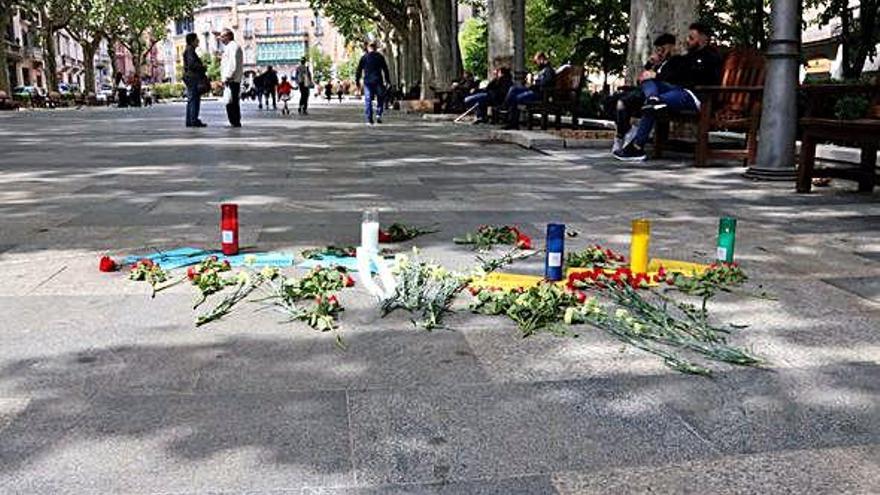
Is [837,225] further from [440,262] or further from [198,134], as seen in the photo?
[198,134]

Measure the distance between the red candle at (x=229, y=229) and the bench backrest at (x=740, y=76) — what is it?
673 cm

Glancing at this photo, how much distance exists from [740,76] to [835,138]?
281cm

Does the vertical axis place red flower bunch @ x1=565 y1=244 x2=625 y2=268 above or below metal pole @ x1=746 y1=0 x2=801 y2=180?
below

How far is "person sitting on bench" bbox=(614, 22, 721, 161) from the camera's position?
9.86 meters

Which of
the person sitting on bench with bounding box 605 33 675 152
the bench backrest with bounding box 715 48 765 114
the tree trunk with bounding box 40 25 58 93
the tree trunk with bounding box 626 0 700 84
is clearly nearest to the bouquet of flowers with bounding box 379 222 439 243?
the person sitting on bench with bounding box 605 33 675 152

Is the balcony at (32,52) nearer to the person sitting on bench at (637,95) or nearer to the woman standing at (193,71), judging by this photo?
the woman standing at (193,71)

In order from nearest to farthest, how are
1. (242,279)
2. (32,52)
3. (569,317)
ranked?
(569,317)
(242,279)
(32,52)

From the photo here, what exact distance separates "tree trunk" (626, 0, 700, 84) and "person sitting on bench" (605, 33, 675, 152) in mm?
361

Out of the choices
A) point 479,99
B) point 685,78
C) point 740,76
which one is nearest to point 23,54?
point 479,99

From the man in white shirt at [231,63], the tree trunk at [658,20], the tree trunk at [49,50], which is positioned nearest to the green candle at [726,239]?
the tree trunk at [658,20]

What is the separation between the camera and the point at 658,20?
37.1ft

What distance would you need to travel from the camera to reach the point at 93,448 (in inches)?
99.2

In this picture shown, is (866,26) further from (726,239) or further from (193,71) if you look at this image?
(726,239)

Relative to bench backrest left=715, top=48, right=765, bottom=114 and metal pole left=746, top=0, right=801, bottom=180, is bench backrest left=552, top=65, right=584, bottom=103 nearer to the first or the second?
bench backrest left=715, top=48, right=765, bottom=114
